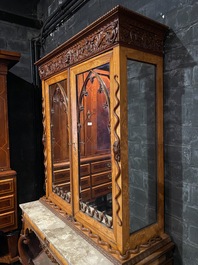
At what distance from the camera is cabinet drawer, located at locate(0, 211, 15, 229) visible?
2379 millimetres

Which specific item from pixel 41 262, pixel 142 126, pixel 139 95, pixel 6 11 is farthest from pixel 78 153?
pixel 6 11

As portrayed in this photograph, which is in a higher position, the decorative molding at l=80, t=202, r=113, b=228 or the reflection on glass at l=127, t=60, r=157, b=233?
the reflection on glass at l=127, t=60, r=157, b=233

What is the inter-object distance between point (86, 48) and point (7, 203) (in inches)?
75.6

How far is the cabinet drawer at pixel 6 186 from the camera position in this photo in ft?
7.74

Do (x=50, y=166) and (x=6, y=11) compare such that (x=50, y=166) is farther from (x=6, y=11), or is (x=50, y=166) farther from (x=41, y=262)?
(x=6, y=11)

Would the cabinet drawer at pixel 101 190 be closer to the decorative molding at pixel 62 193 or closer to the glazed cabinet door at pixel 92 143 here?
the glazed cabinet door at pixel 92 143

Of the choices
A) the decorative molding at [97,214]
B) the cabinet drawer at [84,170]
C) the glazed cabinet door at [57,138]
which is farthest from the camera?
the glazed cabinet door at [57,138]

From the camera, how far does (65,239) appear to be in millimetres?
1452

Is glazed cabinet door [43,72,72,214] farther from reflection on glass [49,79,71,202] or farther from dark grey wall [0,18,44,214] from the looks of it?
dark grey wall [0,18,44,214]

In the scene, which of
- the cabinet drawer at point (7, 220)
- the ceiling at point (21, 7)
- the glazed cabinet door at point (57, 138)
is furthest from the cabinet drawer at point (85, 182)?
the ceiling at point (21, 7)

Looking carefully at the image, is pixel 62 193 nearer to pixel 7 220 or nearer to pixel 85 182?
pixel 85 182

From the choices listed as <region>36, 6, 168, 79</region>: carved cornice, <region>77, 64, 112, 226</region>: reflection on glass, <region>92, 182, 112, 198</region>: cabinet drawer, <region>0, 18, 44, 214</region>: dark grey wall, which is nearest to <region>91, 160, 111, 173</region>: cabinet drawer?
<region>77, 64, 112, 226</region>: reflection on glass

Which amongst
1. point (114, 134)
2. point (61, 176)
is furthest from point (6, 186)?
point (114, 134)

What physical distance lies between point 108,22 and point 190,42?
0.49 m
